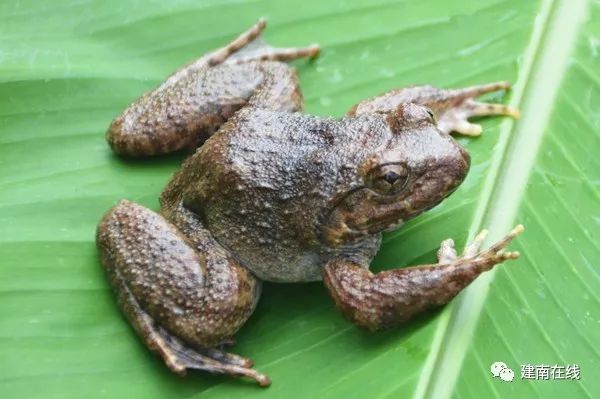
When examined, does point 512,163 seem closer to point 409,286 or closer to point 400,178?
point 400,178

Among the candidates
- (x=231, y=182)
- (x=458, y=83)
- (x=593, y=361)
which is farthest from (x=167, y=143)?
(x=593, y=361)

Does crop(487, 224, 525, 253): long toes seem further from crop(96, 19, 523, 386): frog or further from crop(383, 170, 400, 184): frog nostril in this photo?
crop(383, 170, 400, 184): frog nostril

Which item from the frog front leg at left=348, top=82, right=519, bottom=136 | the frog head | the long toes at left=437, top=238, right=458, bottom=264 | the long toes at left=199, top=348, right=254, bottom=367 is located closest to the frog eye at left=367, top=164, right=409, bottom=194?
the frog head

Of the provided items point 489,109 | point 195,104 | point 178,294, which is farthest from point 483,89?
point 178,294

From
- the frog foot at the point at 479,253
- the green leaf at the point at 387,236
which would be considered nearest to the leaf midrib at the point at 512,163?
the green leaf at the point at 387,236

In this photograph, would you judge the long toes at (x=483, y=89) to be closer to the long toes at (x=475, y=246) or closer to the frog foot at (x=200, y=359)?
the long toes at (x=475, y=246)

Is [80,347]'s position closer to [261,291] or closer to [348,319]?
[261,291]
